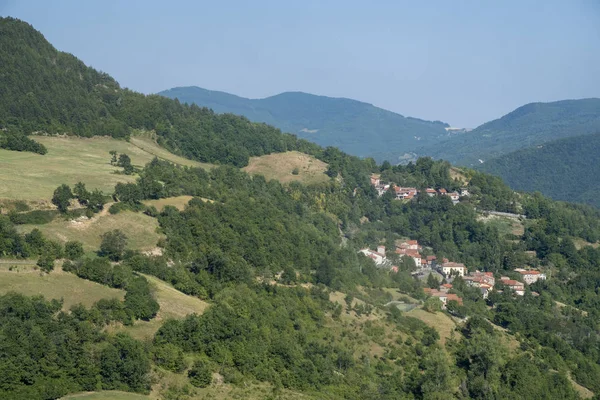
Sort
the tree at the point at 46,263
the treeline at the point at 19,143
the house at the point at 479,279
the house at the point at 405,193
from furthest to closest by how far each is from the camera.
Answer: the house at the point at 405,193, the house at the point at 479,279, the treeline at the point at 19,143, the tree at the point at 46,263

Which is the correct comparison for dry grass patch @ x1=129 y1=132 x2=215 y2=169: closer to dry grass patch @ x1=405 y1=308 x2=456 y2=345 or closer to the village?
the village

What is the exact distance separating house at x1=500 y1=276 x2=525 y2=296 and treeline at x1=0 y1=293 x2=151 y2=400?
45.8 meters

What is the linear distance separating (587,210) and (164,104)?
186ft

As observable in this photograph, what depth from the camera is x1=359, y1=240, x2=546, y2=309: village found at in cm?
7412

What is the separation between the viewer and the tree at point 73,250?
1762 inches

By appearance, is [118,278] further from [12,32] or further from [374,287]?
[12,32]

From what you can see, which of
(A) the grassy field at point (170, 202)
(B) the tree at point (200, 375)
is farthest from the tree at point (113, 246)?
(B) the tree at point (200, 375)

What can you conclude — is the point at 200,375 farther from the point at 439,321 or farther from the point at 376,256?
the point at 376,256

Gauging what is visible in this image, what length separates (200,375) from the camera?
36219mm

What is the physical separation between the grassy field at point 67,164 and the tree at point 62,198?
0.78m

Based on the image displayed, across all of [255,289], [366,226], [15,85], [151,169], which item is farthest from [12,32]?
[255,289]

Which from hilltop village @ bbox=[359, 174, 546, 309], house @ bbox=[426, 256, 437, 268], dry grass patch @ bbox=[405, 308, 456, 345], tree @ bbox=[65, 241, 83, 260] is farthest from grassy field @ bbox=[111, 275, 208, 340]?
house @ bbox=[426, 256, 437, 268]

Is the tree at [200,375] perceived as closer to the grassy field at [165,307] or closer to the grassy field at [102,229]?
the grassy field at [165,307]

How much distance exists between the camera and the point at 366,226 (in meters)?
88.7
